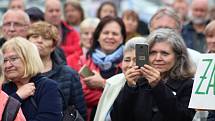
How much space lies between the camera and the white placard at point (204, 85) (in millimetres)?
6516

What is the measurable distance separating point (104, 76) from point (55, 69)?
0.84 m

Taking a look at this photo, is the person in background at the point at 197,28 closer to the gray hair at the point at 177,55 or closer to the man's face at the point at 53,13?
the man's face at the point at 53,13

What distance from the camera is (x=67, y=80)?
26.7 ft

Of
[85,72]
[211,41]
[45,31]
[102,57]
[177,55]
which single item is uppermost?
[45,31]

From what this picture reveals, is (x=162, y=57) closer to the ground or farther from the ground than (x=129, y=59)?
farther from the ground

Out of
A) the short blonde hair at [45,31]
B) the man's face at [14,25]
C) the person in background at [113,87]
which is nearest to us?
the person in background at [113,87]

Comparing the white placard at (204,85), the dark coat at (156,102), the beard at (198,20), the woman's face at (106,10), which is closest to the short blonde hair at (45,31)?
the dark coat at (156,102)

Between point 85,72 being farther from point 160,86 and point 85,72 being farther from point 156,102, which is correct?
point 160,86

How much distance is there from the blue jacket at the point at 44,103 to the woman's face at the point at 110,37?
1812 millimetres

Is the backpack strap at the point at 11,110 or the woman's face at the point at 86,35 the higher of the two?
the backpack strap at the point at 11,110

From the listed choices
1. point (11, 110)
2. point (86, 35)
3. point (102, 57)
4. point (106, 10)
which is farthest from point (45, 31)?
point (106, 10)

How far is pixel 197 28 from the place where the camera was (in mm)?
11570

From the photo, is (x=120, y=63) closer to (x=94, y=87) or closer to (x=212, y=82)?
(x=94, y=87)

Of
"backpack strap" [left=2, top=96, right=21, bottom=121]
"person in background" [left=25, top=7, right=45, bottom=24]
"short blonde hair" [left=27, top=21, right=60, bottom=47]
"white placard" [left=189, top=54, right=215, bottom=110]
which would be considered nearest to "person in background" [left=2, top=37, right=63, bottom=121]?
"backpack strap" [left=2, top=96, right=21, bottom=121]
